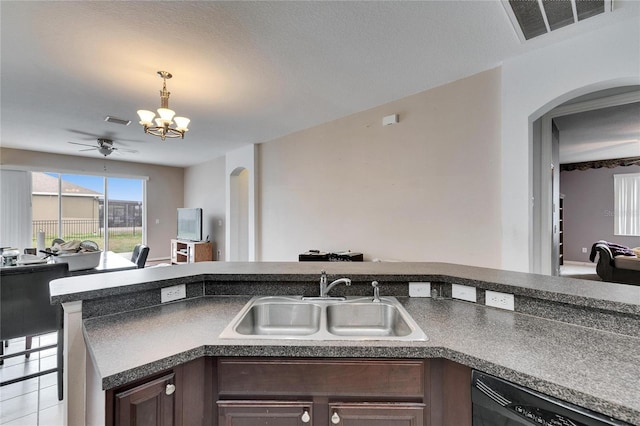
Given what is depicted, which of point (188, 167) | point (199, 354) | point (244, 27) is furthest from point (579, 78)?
point (188, 167)

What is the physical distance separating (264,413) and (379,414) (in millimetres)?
420

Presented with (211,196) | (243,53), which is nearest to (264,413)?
(243,53)

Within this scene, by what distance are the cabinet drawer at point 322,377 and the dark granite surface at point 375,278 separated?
627mm

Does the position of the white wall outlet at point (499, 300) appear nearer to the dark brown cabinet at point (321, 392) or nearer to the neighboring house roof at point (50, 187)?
the dark brown cabinet at point (321, 392)

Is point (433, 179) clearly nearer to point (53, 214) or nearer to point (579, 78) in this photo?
point (579, 78)

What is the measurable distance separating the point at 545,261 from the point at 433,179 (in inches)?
58.3

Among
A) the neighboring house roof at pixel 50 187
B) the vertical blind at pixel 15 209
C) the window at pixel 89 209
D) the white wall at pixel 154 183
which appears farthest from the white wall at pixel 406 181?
the vertical blind at pixel 15 209

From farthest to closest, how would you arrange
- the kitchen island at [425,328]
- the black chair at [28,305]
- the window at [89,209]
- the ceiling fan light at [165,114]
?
1. the window at [89,209]
2. the ceiling fan light at [165,114]
3. the black chair at [28,305]
4. the kitchen island at [425,328]

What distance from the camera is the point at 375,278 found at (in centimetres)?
164

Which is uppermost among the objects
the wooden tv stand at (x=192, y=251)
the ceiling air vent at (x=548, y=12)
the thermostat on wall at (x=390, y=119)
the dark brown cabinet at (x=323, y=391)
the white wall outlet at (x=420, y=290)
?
the ceiling air vent at (x=548, y=12)

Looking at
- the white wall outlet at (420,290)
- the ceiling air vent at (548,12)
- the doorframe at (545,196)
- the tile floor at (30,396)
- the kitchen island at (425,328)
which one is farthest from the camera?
the doorframe at (545,196)

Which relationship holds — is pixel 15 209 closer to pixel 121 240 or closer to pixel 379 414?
pixel 121 240

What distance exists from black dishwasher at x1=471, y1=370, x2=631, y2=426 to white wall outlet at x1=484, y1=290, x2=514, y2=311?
0.59 metres

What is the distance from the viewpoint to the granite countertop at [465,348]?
81 centimetres
